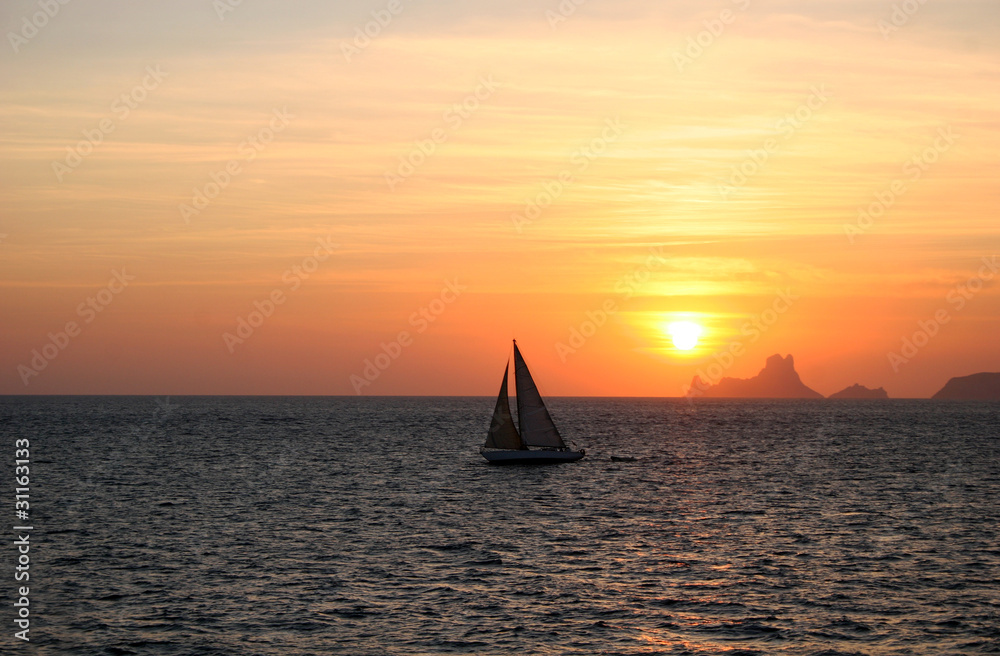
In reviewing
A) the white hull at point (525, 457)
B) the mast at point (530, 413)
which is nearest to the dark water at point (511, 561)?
the white hull at point (525, 457)

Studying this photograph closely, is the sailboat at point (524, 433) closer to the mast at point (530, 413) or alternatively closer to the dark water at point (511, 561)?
the mast at point (530, 413)

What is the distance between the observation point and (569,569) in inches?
1625

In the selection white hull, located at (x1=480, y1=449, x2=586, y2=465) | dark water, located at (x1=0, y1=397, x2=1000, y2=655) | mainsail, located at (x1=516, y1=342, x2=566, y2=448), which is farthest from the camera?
white hull, located at (x1=480, y1=449, x2=586, y2=465)

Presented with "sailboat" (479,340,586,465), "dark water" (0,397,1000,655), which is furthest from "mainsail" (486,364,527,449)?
"dark water" (0,397,1000,655)

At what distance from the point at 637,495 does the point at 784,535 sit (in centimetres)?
2059

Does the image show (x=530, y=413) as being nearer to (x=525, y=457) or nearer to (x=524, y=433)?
(x=524, y=433)

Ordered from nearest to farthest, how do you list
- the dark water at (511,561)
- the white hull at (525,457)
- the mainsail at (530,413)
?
the dark water at (511,561), the mainsail at (530,413), the white hull at (525,457)

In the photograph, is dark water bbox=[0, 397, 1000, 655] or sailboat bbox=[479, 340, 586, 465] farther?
sailboat bbox=[479, 340, 586, 465]

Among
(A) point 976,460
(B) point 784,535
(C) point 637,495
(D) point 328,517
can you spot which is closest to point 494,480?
(C) point 637,495

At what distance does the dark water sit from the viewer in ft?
102

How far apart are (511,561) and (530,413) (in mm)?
42633

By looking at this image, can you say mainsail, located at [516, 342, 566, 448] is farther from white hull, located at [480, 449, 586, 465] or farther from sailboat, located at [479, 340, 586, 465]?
white hull, located at [480, 449, 586, 465]

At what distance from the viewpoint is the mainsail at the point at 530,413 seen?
8431 cm

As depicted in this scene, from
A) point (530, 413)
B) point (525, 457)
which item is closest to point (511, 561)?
point (530, 413)
